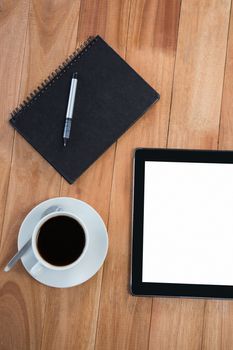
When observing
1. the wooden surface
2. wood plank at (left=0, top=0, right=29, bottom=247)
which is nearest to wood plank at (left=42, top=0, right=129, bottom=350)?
the wooden surface

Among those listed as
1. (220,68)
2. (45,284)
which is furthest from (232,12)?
(45,284)

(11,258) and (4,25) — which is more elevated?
Result: (4,25)

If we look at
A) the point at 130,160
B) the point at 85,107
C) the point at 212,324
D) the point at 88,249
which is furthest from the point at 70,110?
the point at 212,324

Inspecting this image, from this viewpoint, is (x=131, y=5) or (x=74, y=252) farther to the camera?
(x=131, y=5)

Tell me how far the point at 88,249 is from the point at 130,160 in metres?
0.16

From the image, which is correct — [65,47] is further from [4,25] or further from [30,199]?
[30,199]

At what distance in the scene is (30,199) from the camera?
791 millimetres

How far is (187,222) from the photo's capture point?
775 millimetres

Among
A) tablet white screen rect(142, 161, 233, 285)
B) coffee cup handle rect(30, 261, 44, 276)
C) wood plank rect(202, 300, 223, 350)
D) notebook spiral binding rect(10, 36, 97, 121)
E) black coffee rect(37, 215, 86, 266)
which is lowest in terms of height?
wood plank rect(202, 300, 223, 350)

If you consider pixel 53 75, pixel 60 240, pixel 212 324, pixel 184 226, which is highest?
pixel 53 75

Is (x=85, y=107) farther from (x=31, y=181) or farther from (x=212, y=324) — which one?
(x=212, y=324)

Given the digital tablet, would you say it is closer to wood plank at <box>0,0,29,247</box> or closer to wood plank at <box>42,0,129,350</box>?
wood plank at <box>42,0,129,350</box>

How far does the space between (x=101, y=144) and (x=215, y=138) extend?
20 cm

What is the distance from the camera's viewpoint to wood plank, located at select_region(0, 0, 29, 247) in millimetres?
798
